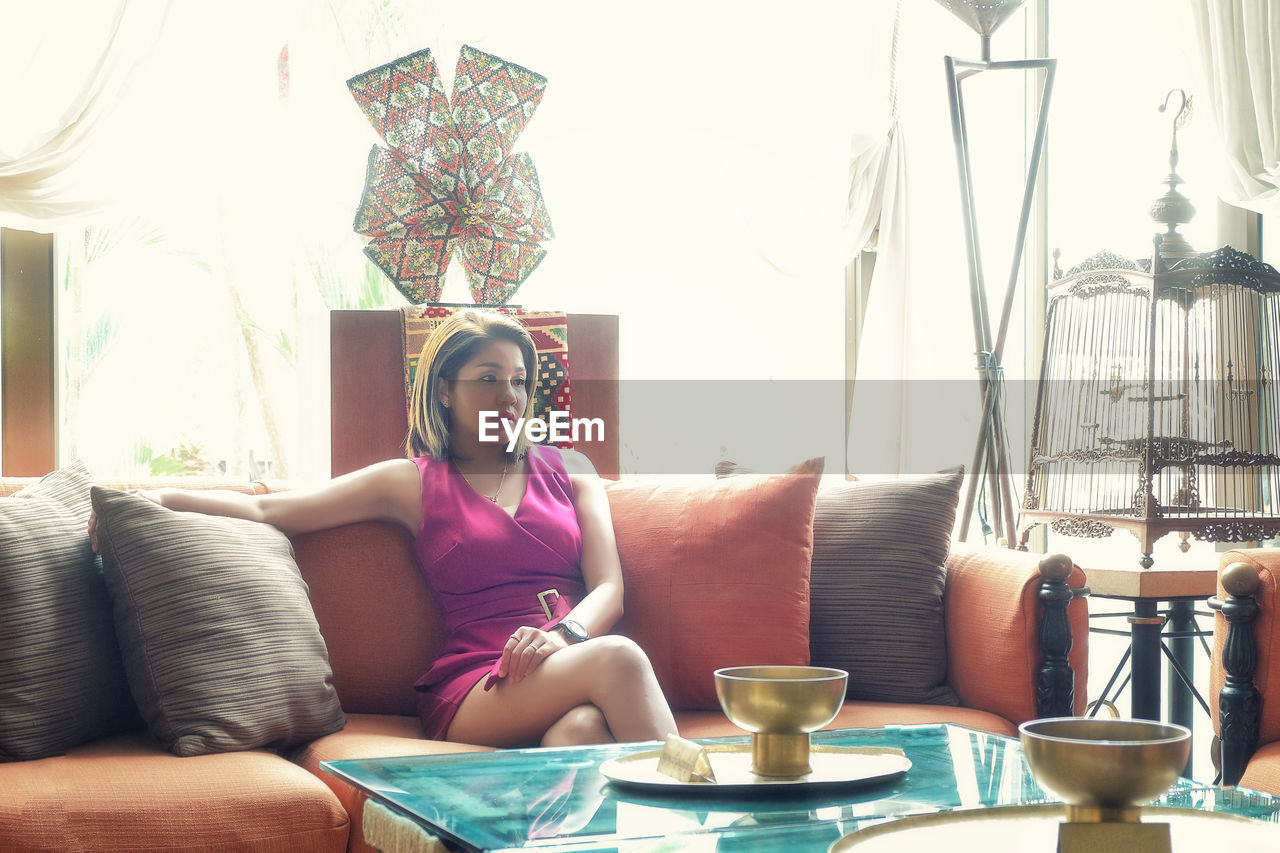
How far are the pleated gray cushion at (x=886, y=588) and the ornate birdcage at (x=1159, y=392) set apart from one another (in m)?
0.61

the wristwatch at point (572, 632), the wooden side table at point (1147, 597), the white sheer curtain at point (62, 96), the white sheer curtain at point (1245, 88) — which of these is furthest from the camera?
the white sheer curtain at point (1245, 88)

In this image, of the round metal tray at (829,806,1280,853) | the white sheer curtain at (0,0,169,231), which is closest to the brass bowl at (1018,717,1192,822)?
the round metal tray at (829,806,1280,853)

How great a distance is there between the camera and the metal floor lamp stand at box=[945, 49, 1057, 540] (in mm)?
2959

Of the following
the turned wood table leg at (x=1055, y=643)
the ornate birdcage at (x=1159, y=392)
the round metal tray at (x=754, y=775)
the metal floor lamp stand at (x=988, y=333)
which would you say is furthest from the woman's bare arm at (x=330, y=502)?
the ornate birdcage at (x=1159, y=392)

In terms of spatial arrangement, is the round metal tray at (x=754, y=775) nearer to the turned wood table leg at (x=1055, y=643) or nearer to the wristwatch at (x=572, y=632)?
the wristwatch at (x=572, y=632)

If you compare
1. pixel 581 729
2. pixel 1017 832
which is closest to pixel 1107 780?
pixel 1017 832

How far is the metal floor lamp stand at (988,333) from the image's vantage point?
296cm

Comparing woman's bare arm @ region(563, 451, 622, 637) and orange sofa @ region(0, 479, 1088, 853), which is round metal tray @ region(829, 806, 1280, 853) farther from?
woman's bare arm @ region(563, 451, 622, 637)

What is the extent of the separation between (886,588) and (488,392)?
876 millimetres

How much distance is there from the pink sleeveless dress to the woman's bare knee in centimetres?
24

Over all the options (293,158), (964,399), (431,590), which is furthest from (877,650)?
(293,158)

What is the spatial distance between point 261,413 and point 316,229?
0.60 m

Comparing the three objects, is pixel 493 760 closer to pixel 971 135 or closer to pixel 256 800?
pixel 256 800

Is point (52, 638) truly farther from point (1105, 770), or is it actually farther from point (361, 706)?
point (1105, 770)
